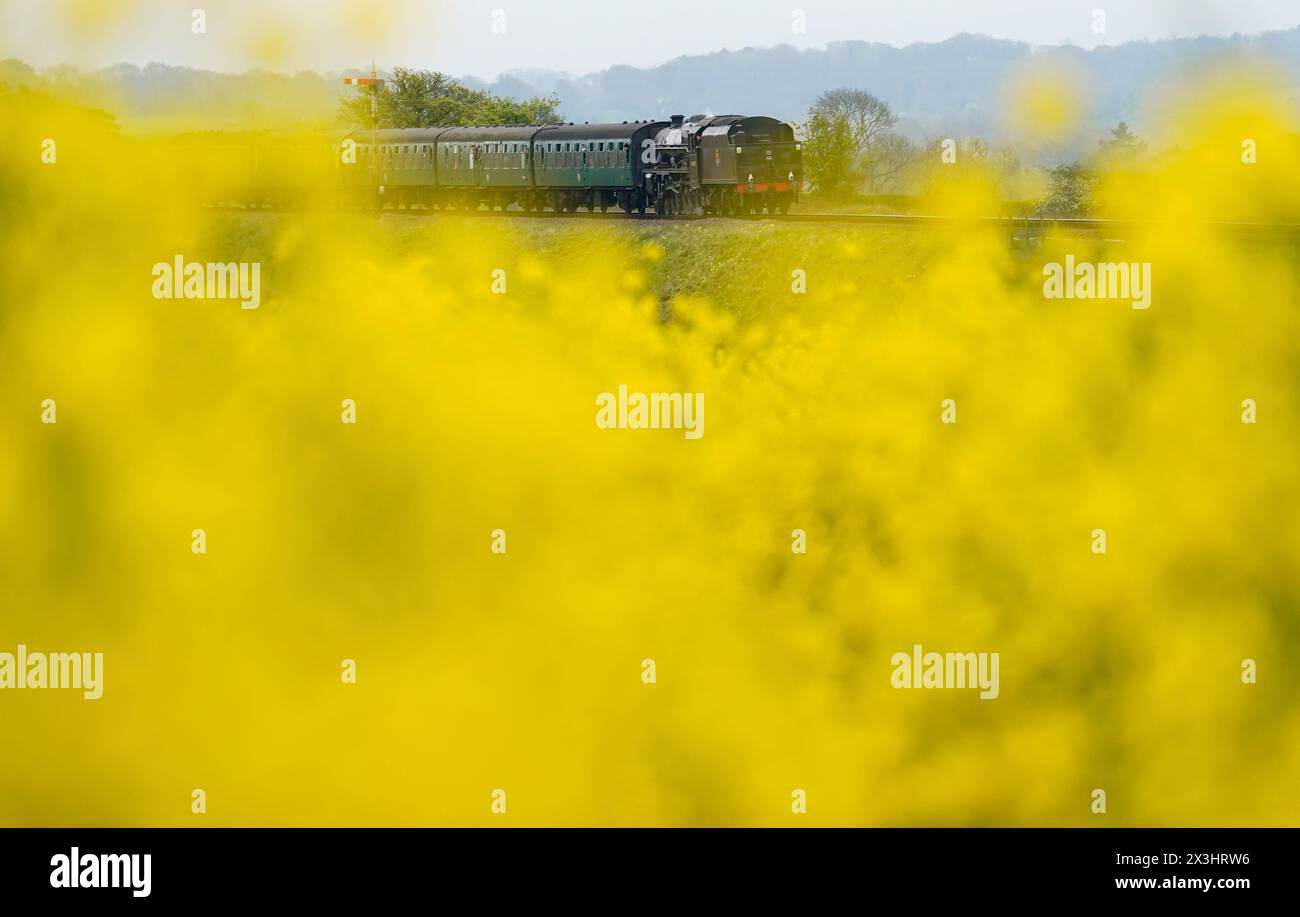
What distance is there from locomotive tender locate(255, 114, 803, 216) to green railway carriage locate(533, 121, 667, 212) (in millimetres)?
41

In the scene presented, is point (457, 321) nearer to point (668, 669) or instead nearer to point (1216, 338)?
point (668, 669)

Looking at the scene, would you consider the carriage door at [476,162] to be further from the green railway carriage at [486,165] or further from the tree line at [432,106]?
the tree line at [432,106]

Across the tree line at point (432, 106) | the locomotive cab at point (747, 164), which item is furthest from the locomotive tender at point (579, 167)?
the tree line at point (432, 106)

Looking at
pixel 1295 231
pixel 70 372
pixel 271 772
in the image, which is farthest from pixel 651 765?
pixel 70 372

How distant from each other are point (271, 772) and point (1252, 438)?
850 inches

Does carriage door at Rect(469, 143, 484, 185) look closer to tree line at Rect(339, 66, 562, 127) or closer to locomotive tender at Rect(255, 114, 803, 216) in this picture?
locomotive tender at Rect(255, 114, 803, 216)

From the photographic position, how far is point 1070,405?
30.9 m

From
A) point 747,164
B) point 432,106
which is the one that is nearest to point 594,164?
point 747,164

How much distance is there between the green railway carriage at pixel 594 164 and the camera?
160 feet

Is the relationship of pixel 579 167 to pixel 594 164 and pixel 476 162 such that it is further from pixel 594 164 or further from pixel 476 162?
pixel 476 162

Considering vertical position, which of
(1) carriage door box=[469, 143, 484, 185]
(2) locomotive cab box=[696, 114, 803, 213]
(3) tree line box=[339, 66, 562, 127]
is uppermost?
(3) tree line box=[339, 66, 562, 127]

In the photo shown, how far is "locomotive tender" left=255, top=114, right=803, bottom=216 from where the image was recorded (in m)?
46.5

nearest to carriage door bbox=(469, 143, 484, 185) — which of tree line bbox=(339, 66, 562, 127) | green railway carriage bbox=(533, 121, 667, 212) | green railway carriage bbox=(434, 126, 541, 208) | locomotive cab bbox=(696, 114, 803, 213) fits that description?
green railway carriage bbox=(434, 126, 541, 208)

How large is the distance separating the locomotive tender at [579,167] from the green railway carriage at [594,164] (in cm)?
4
